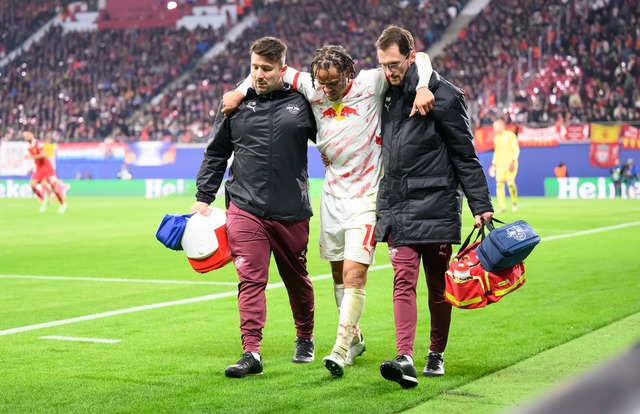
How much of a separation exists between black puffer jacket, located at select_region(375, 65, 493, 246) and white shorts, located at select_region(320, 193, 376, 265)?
0.32ft

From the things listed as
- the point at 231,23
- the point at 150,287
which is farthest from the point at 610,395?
the point at 231,23

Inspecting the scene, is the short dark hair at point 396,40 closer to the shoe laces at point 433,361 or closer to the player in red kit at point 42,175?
the shoe laces at point 433,361

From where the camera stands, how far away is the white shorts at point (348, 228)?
5.77 meters

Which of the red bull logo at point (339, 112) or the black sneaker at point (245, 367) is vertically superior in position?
the red bull logo at point (339, 112)

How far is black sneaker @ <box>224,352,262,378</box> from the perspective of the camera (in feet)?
19.1

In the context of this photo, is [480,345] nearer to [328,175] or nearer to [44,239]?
[328,175]

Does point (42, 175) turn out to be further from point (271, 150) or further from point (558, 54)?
point (271, 150)

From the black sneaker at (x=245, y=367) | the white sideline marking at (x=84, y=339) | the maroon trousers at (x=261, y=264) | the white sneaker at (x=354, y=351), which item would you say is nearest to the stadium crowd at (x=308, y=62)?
the white sideline marking at (x=84, y=339)

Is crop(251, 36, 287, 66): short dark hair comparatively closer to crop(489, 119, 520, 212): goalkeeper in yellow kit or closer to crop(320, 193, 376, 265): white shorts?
crop(320, 193, 376, 265): white shorts

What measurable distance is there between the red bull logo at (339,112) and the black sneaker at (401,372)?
4.69ft

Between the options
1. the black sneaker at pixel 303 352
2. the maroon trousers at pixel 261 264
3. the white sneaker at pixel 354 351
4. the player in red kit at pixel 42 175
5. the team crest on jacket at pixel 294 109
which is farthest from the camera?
the player in red kit at pixel 42 175

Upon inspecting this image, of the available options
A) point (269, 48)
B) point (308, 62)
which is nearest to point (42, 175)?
point (308, 62)

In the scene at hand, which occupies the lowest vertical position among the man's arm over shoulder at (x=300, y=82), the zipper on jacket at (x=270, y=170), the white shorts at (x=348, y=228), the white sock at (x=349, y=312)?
the white sock at (x=349, y=312)

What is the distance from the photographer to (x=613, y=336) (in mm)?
7133
